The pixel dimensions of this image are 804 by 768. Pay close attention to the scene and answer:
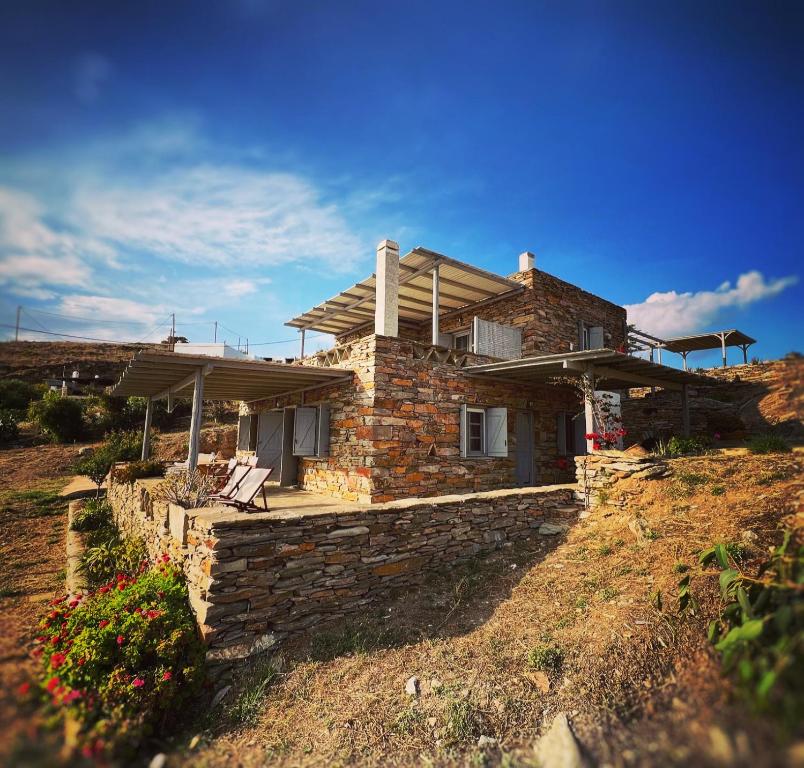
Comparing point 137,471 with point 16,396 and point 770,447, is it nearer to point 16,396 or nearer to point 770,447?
point 770,447

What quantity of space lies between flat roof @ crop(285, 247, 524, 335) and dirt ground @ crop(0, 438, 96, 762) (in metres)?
7.87

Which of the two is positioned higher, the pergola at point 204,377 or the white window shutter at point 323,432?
the pergola at point 204,377

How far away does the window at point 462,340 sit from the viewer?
461 inches

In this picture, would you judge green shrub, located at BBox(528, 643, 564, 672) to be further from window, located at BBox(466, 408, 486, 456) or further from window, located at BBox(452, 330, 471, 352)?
window, located at BBox(452, 330, 471, 352)

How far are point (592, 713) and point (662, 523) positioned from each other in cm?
338

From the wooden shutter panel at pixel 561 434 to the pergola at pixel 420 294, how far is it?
138 inches

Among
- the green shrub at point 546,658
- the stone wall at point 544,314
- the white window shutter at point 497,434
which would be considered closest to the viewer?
the green shrub at point 546,658

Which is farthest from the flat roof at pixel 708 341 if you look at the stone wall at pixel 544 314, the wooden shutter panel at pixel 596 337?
the wooden shutter panel at pixel 596 337

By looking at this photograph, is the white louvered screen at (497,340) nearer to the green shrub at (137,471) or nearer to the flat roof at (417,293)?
the flat roof at (417,293)

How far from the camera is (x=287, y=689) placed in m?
3.74

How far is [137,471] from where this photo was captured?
9.62m

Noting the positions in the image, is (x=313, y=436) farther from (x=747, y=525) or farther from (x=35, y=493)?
(x=35, y=493)

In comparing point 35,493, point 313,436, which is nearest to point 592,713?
point 313,436

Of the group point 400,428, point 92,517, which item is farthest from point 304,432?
point 92,517
